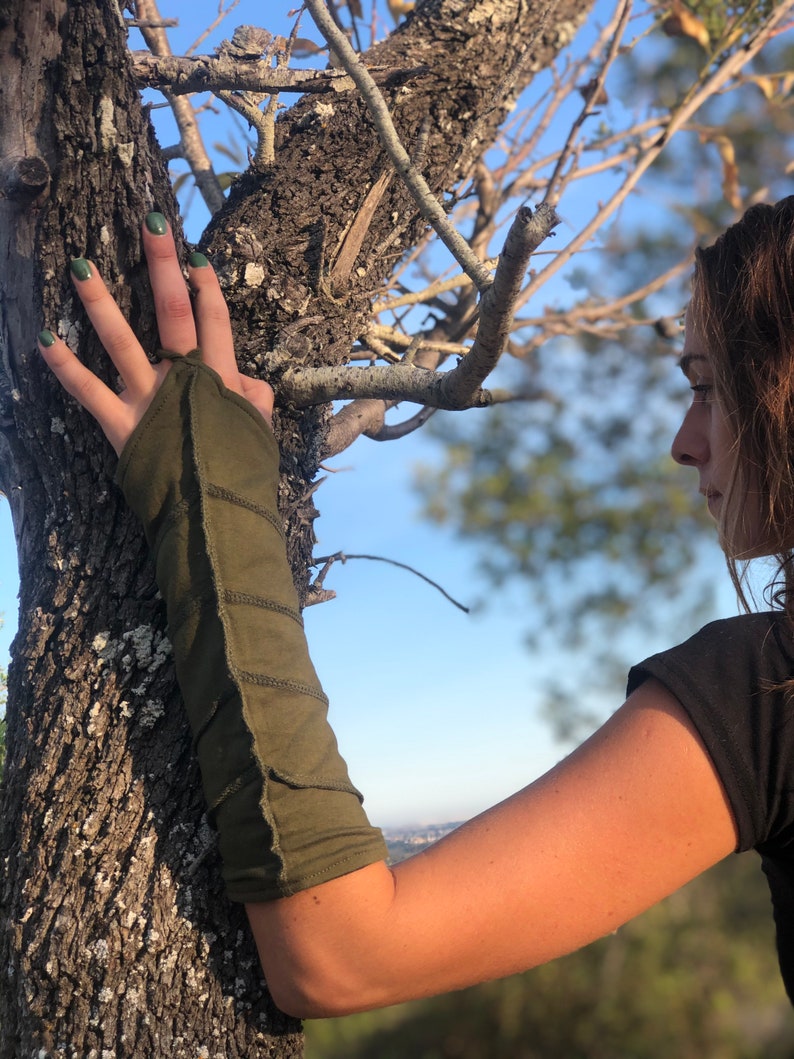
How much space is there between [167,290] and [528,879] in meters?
0.96

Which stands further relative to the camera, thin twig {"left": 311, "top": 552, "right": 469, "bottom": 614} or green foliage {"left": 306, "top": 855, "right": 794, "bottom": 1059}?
green foliage {"left": 306, "top": 855, "right": 794, "bottom": 1059}

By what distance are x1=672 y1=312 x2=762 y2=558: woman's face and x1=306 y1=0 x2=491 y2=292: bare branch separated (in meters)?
0.33

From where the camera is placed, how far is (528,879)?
95 centimetres

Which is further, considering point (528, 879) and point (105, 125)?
point (105, 125)

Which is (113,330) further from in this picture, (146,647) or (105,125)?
(146,647)

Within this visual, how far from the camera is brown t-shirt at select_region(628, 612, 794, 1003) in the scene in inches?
38.2

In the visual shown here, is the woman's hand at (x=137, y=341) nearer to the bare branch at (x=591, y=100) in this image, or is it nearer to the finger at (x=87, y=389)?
the finger at (x=87, y=389)

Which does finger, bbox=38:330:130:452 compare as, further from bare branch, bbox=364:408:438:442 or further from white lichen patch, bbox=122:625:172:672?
bare branch, bbox=364:408:438:442

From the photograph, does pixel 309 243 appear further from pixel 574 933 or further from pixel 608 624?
pixel 608 624

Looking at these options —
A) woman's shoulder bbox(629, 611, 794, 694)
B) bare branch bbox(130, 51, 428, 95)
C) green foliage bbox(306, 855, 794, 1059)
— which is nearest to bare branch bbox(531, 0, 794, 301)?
bare branch bbox(130, 51, 428, 95)

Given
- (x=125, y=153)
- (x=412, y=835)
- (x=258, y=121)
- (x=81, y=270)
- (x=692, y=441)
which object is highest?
(x=258, y=121)

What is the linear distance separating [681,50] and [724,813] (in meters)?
5.62

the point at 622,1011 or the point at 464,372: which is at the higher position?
the point at 464,372

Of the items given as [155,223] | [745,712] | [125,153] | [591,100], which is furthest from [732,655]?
[591,100]
